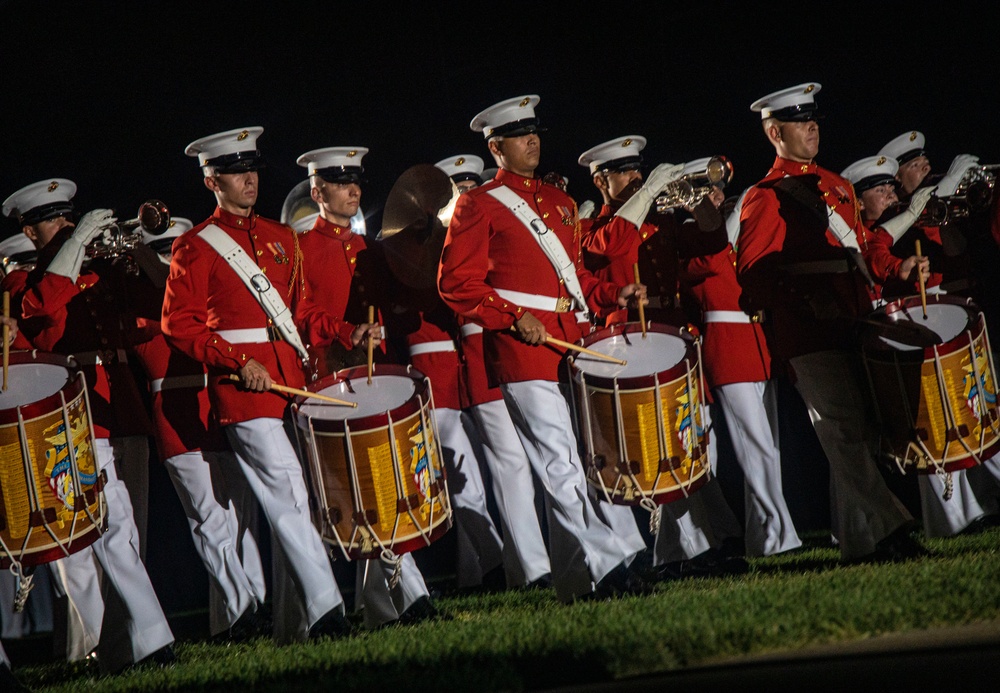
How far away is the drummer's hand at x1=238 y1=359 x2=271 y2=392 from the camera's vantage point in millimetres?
4535

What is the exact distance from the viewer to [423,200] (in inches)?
Answer: 224

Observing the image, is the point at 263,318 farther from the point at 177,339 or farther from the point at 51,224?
the point at 51,224

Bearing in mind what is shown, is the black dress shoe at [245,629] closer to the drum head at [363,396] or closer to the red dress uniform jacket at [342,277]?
the red dress uniform jacket at [342,277]

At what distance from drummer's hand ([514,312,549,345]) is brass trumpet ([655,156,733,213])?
94 centimetres

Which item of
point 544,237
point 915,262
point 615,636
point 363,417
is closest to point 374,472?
point 363,417

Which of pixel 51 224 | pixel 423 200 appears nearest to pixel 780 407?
pixel 423 200

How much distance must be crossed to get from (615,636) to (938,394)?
1.85 meters

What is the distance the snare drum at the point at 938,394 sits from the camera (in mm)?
4605

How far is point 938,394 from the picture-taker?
4.61 m

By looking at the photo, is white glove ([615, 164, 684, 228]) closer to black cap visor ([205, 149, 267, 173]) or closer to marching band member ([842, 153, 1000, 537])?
marching band member ([842, 153, 1000, 537])

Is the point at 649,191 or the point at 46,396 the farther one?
the point at 649,191

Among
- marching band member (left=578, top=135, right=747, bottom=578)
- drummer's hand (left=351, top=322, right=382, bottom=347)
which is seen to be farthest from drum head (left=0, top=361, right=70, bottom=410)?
marching band member (left=578, top=135, right=747, bottom=578)

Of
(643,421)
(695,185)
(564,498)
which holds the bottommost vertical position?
(564,498)

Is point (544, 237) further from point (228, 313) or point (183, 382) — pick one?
point (183, 382)
